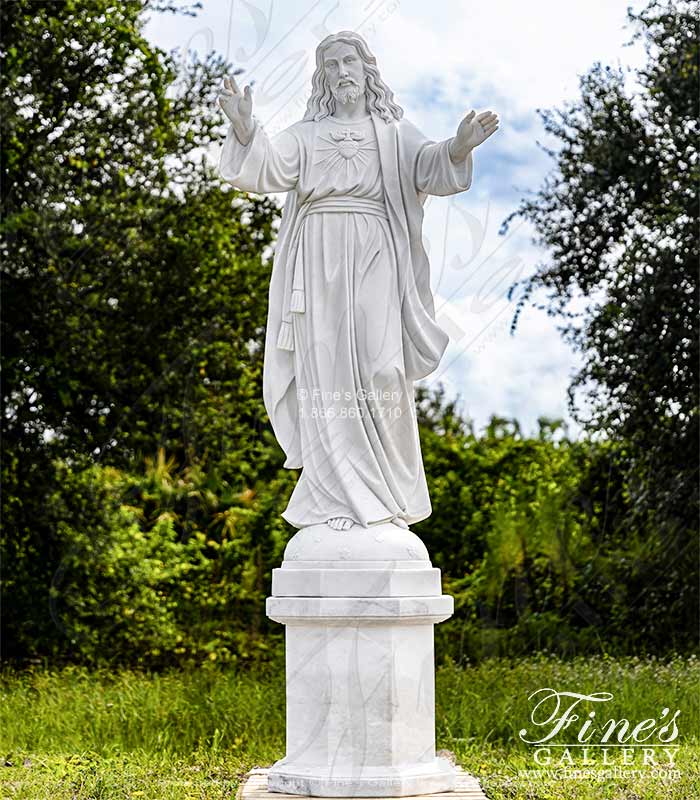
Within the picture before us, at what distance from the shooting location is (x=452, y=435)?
13.0m

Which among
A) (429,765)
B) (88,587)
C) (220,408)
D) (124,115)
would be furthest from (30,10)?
(429,765)

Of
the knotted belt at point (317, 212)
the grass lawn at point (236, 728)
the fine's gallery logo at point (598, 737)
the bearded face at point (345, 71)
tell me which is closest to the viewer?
the knotted belt at point (317, 212)

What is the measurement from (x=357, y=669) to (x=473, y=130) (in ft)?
8.08

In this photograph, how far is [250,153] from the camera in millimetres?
5434

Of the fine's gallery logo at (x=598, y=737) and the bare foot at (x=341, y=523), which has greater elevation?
the bare foot at (x=341, y=523)

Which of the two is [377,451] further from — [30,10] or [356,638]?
[30,10]

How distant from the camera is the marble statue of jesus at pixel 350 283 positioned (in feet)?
17.9

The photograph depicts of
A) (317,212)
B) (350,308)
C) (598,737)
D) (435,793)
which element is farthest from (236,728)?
(317,212)

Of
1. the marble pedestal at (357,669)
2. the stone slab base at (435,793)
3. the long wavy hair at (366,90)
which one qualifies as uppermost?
the long wavy hair at (366,90)

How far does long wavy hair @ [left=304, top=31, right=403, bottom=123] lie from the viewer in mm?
5703

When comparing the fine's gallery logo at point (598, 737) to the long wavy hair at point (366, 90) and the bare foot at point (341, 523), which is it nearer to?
the bare foot at point (341, 523)

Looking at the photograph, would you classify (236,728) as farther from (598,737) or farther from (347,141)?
(347,141)

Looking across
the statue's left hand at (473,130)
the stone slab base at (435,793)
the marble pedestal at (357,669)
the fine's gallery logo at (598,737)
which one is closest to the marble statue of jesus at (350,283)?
the statue's left hand at (473,130)

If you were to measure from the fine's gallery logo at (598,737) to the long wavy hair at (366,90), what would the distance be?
3545mm
